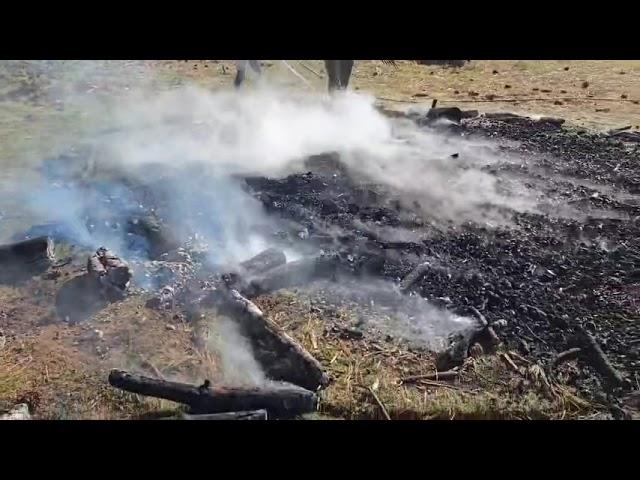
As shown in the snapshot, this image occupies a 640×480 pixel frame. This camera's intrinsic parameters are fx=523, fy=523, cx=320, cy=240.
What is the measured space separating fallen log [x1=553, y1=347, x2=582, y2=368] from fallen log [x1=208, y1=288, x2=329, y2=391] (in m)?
2.37

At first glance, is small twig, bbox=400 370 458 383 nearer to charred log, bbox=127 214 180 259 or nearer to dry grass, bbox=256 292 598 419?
dry grass, bbox=256 292 598 419

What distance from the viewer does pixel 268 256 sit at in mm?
6570

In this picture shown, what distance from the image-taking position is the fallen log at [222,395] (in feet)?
15.3

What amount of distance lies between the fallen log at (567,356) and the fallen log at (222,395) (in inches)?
99.5

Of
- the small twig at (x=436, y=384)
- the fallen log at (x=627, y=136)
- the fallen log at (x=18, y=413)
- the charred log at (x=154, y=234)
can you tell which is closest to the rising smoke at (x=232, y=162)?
the charred log at (x=154, y=234)

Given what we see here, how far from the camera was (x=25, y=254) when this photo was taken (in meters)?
6.44

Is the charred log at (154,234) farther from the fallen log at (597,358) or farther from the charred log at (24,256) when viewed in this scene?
the fallen log at (597,358)

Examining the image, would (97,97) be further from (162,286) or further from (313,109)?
(162,286)

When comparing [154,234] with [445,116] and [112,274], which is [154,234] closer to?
[112,274]

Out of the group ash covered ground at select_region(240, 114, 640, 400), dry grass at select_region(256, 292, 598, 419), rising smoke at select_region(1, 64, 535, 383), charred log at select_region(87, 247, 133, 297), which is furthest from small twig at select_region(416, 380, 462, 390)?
charred log at select_region(87, 247, 133, 297)

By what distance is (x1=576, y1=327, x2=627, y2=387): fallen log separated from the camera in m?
5.15
